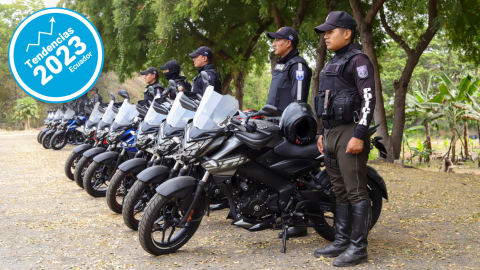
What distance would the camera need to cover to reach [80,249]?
4570mm

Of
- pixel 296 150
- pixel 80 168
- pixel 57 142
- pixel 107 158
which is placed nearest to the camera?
pixel 296 150

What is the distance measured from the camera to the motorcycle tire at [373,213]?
14.6ft

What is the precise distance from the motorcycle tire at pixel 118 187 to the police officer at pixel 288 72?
6.99ft

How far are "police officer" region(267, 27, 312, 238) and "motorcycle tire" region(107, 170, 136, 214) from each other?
213 centimetres

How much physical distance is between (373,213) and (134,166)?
9.68 feet

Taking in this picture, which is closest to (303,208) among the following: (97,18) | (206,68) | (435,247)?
(435,247)

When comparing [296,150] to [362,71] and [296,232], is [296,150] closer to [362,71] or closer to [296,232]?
[296,232]

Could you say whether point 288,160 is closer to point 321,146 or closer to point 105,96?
point 321,146

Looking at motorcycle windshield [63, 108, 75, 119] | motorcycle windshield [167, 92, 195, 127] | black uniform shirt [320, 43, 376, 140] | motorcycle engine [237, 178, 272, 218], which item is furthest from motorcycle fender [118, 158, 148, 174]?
motorcycle windshield [63, 108, 75, 119]

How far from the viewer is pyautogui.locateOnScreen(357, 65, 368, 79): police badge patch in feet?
12.7

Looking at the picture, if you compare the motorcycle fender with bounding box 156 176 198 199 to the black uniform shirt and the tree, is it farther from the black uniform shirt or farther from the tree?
the tree

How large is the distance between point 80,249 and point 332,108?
9.16 ft

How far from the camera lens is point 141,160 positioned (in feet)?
19.4

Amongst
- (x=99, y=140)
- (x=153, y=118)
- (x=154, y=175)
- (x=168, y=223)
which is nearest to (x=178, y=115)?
(x=154, y=175)
